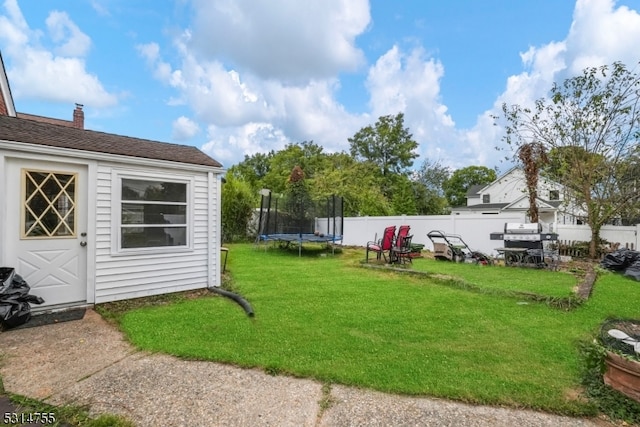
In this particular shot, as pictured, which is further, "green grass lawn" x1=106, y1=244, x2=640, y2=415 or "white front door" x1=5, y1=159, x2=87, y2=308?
"white front door" x1=5, y1=159, x2=87, y2=308

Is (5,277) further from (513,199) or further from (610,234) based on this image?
(513,199)

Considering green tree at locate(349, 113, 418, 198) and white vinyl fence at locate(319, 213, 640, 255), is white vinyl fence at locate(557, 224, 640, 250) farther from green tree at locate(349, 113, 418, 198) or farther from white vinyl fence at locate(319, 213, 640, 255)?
green tree at locate(349, 113, 418, 198)

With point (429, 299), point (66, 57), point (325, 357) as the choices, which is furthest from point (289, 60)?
point (325, 357)

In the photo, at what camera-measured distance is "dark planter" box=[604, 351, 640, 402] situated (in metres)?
2.32

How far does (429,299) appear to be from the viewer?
5.28m

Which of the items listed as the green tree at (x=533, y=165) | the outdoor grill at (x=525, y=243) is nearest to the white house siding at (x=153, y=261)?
the outdoor grill at (x=525, y=243)

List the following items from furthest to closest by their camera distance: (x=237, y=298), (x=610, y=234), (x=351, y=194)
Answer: (x=351, y=194) < (x=610, y=234) < (x=237, y=298)

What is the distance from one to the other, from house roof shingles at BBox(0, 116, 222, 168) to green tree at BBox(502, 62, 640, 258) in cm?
1137

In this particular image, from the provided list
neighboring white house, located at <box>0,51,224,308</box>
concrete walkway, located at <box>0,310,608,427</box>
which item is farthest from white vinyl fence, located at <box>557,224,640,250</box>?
neighboring white house, located at <box>0,51,224,308</box>

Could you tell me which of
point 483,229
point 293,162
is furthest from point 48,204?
point 293,162

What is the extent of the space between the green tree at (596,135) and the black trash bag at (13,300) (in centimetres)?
1383

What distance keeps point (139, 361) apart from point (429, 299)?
419 cm

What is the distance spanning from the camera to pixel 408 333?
12.3 ft

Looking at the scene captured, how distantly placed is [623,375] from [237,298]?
14.9 ft
